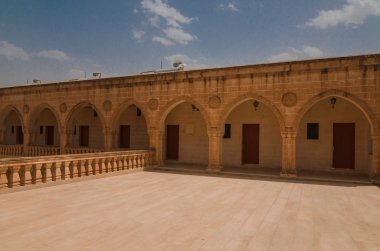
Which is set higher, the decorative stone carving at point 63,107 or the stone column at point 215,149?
the decorative stone carving at point 63,107

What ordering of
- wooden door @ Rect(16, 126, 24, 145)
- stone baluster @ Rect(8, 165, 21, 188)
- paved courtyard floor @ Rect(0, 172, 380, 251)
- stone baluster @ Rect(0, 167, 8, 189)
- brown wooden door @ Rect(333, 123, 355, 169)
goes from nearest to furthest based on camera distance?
paved courtyard floor @ Rect(0, 172, 380, 251), stone baluster @ Rect(0, 167, 8, 189), stone baluster @ Rect(8, 165, 21, 188), brown wooden door @ Rect(333, 123, 355, 169), wooden door @ Rect(16, 126, 24, 145)

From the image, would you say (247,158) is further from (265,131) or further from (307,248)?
(307,248)

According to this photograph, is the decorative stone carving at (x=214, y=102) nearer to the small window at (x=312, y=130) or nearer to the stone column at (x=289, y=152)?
the stone column at (x=289, y=152)

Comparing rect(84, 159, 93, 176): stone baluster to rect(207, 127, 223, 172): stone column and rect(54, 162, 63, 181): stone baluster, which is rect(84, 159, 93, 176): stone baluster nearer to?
rect(54, 162, 63, 181): stone baluster

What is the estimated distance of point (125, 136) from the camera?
16.5 metres

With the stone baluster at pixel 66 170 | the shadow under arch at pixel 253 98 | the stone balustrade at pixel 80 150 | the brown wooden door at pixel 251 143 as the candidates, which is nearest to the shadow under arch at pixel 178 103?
the shadow under arch at pixel 253 98

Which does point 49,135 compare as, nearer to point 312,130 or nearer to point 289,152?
point 289,152

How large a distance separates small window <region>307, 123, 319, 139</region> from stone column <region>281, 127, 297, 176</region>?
2.03 meters

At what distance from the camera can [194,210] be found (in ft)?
19.3

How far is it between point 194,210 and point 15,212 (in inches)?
131

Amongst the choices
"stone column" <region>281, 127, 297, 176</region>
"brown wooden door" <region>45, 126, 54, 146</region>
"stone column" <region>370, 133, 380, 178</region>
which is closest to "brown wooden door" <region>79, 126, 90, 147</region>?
"brown wooden door" <region>45, 126, 54, 146</region>

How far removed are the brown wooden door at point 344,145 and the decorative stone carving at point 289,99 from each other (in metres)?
2.70

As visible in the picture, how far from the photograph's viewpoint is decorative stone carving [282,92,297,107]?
34.5 feet

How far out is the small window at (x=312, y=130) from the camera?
40.0 feet
